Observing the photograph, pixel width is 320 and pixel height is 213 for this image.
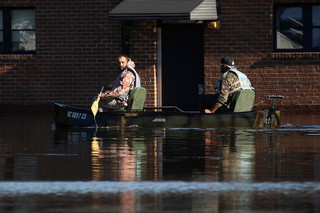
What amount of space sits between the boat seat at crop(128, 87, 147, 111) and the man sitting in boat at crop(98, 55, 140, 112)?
0.13 m

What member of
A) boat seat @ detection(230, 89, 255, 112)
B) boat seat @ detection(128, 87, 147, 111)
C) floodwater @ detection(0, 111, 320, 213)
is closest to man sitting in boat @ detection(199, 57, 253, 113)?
boat seat @ detection(230, 89, 255, 112)

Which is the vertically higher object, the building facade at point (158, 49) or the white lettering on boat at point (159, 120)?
the building facade at point (158, 49)

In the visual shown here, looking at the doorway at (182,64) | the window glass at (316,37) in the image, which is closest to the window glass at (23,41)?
the doorway at (182,64)

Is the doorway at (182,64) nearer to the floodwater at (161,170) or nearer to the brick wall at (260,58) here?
the brick wall at (260,58)

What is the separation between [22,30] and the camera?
31750mm

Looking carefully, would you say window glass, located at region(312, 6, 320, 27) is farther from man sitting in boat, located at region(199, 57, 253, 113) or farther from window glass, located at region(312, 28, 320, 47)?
man sitting in boat, located at region(199, 57, 253, 113)

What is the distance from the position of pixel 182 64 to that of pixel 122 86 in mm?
8954

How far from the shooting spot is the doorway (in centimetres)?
3109

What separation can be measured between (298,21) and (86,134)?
37.3 feet

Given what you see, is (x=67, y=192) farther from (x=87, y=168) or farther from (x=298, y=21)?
(x=298, y=21)

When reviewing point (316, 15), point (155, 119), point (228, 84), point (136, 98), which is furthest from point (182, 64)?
point (228, 84)

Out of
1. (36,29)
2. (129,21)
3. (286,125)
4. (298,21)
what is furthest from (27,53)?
(286,125)

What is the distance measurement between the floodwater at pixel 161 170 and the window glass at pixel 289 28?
9359 millimetres

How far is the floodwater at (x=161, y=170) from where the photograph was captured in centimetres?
1054
